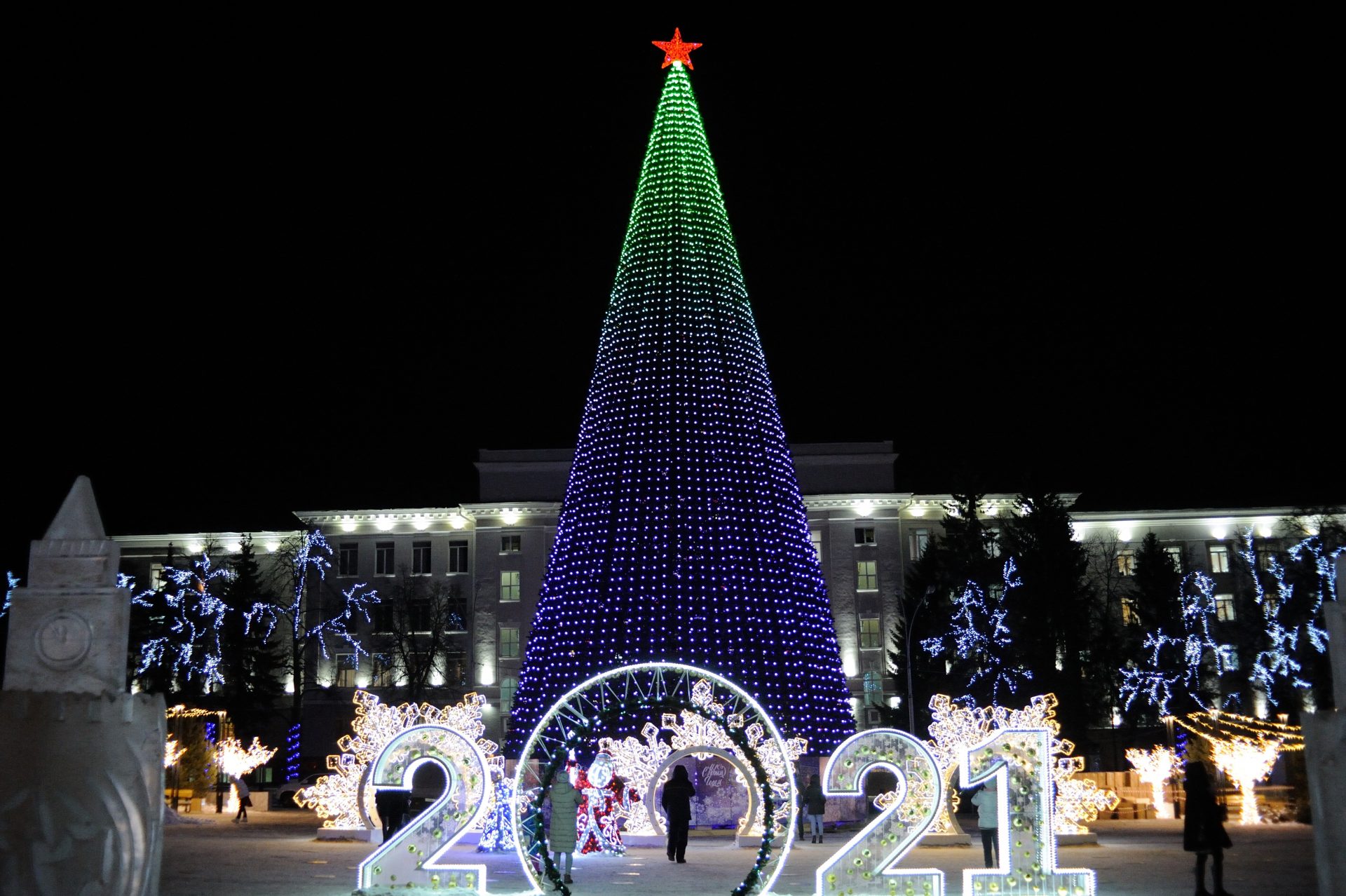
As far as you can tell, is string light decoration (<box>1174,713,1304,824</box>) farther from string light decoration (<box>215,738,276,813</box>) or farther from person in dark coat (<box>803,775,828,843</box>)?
string light decoration (<box>215,738,276,813</box>)

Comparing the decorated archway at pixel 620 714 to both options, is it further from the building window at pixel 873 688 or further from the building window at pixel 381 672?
the building window at pixel 381 672

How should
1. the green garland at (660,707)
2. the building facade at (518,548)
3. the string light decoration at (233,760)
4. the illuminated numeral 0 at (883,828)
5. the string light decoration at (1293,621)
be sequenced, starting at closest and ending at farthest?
Result: the illuminated numeral 0 at (883,828) < the green garland at (660,707) < the string light decoration at (233,760) < the string light decoration at (1293,621) < the building facade at (518,548)

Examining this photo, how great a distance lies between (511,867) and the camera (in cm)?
1856

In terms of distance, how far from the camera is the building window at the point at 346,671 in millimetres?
55875

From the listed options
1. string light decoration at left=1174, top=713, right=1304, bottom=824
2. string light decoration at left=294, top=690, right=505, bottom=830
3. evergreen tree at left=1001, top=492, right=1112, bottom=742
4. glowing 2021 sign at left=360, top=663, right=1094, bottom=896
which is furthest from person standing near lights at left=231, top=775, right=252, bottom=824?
evergreen tree at left=1001, top=492, right=1112, bottom=742

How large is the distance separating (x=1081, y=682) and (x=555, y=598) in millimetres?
28004

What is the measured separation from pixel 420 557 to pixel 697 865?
137ft

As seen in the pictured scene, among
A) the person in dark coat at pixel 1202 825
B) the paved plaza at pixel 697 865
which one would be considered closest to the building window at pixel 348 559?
the paved plaza at pixel 697 865

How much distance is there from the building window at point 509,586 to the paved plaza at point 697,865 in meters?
30.2

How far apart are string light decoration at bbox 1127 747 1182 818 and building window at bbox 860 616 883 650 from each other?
71.7 feet

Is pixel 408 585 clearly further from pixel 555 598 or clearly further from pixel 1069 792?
pixel 1069 792

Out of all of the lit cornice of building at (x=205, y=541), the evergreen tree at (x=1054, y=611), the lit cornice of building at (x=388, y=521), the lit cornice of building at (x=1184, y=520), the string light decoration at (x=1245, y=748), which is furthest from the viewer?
the lit cornice of building at (x=205, y=541)

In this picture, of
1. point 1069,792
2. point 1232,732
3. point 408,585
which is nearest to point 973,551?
point 1232,732

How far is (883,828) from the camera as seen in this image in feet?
42.0
